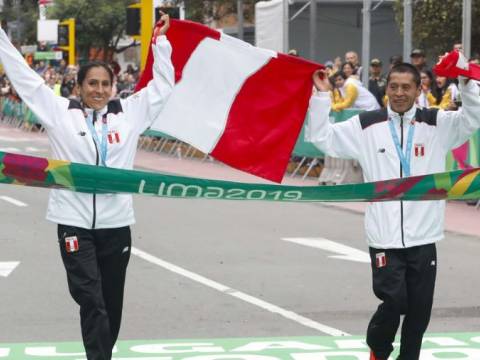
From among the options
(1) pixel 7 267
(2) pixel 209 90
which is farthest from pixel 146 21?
(2) pixel 209 90

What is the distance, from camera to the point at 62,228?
701 cm

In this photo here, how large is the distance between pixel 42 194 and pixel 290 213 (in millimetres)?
4529

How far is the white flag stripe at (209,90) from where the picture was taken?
820cm

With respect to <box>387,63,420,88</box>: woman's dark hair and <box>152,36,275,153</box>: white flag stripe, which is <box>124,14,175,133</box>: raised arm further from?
<box>387,63,420,88</box>: woman's dark hair

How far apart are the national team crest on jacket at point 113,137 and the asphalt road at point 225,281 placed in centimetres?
227

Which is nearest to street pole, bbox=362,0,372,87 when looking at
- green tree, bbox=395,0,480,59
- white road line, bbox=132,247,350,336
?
green tree, bbox=395,0,480,59

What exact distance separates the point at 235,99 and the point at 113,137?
140cm

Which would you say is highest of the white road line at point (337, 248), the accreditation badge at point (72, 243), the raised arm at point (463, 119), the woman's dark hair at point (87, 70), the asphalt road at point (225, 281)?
the woman's dark hair at point (87, 70)

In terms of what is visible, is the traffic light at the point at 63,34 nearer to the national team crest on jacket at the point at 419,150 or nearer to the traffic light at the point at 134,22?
the traffic light at the point at 134,22

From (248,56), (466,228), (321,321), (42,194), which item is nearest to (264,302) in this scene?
(321,321)

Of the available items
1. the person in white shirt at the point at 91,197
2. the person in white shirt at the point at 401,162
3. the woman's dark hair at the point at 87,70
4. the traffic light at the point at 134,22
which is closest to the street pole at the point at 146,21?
the traffic light at the point at 134,22

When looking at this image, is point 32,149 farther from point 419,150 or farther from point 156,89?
point 419,150

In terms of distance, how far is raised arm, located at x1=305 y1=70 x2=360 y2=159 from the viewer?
7004mm

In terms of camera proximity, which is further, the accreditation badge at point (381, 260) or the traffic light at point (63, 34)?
the traffic light at point (63, 34)
